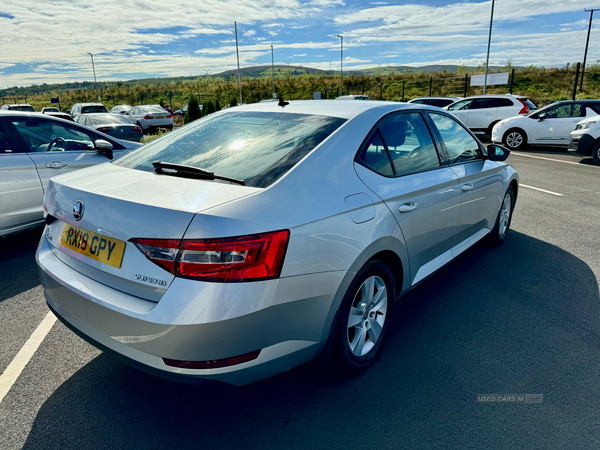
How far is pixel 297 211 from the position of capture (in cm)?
209

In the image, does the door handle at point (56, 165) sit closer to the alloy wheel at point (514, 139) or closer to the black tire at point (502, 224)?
the black tire at point (502, 224)

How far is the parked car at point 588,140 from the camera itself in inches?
432

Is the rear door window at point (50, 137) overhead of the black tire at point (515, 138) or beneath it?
overhead

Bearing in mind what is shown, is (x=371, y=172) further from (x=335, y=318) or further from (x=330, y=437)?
(x=330, y=437)

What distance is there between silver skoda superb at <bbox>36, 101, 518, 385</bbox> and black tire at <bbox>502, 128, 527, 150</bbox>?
12.8 meters

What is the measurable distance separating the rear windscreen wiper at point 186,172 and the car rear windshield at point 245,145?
0.23 ft

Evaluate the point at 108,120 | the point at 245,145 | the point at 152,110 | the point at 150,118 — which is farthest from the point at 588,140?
the point at 152,110

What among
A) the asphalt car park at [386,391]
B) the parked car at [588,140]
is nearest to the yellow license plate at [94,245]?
the asphalt car park at [386,391]

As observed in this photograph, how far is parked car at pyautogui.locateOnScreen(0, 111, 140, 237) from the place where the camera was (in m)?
4.80

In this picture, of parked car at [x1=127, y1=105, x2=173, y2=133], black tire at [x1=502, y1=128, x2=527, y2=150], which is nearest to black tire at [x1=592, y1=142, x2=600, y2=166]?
black tire at [x1=502, y1=128, x2=527, y2=150]

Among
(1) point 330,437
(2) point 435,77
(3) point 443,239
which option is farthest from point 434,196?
(2) point 435,77

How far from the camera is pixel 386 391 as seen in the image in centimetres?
260

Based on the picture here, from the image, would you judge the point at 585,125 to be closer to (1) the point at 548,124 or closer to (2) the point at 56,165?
(1) the point at 548,124

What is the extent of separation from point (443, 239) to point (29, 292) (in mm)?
3724
